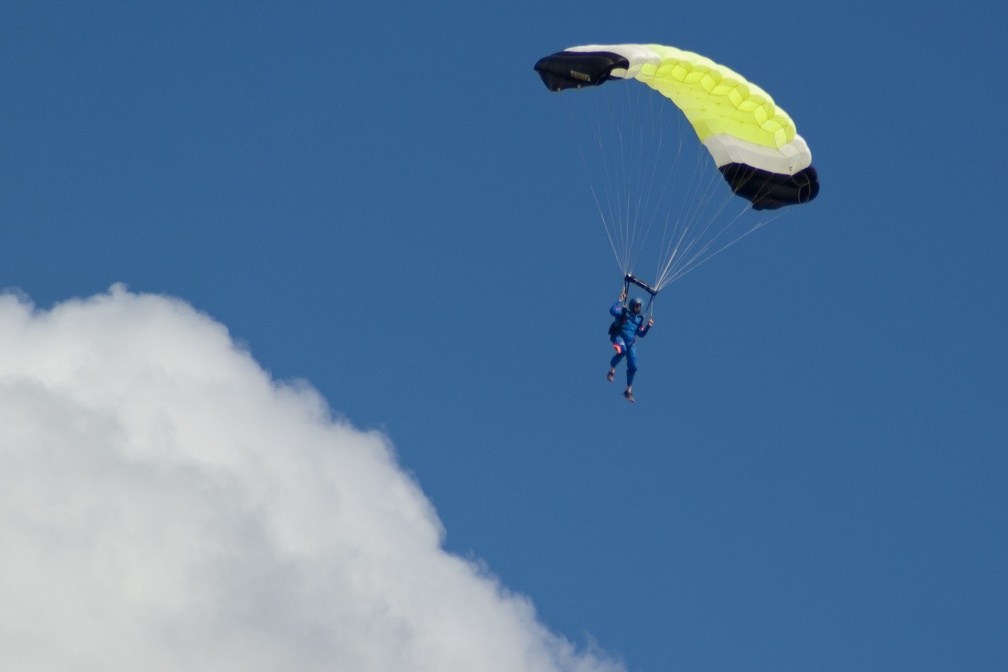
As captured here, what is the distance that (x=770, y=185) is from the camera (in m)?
40.1

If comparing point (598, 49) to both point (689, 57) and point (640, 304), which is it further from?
point (640, 304)

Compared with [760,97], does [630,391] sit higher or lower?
lower

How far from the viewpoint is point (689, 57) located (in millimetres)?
37938

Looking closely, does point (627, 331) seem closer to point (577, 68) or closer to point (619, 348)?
point (619, 348)

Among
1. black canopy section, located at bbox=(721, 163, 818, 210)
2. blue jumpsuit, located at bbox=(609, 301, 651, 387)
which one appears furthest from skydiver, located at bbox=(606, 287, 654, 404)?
black canopy section, located at bbox=(721, 163, 818, 210)

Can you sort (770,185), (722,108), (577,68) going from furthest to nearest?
(770,185) → (722,108) → (577,68)

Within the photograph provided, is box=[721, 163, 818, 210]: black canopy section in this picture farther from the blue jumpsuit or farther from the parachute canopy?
the blue jumpsuit

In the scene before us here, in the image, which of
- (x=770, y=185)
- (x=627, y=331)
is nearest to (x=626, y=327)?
(x=627, y=331)

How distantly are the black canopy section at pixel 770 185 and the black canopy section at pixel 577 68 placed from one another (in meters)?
3.89

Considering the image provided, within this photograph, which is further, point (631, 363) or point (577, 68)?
point (631, 363)

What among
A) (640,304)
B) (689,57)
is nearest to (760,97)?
(689,57)

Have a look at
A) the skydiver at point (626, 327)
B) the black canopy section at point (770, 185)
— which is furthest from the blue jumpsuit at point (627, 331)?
the black canopy section at point (770, 185)

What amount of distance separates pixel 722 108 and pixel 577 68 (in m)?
2.97

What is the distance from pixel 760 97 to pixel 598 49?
3031 millimetres
